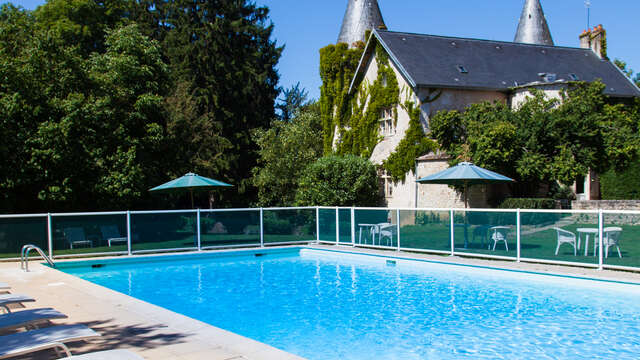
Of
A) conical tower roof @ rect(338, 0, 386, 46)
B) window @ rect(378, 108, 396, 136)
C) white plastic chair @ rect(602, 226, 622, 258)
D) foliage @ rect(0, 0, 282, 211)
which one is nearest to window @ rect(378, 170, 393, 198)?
window @ rect(378, 108, 396, 136)

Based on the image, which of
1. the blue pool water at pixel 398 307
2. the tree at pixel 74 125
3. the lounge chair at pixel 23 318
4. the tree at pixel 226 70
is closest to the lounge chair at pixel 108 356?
the lounge chair at pixel 23 318

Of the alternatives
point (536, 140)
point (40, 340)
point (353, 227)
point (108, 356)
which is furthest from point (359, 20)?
point (108, 356)

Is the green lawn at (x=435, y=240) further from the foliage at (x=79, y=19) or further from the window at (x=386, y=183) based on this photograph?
the foliage at (x=79, y=19)

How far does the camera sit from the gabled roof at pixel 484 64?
85.4ft

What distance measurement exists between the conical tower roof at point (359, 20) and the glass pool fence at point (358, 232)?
60.0 feet

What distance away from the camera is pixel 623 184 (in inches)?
1095

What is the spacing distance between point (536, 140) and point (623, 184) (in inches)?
341

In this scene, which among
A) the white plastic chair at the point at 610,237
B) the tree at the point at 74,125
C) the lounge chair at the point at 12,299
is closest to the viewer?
the lounge chair at the point at 12,299

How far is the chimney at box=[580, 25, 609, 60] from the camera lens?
32.0 meters

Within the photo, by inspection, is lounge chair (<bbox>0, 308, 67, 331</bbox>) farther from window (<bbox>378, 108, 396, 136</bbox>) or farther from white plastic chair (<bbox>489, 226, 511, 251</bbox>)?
window (<bbox>378, 108, 396, 136</bbox>)

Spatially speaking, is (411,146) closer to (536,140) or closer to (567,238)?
(536,140)

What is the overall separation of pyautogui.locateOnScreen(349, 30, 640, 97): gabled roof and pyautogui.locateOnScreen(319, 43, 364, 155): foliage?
1.00 m

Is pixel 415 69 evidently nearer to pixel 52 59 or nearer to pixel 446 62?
pixel 446 62

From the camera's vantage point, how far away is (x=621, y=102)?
28.3 m
